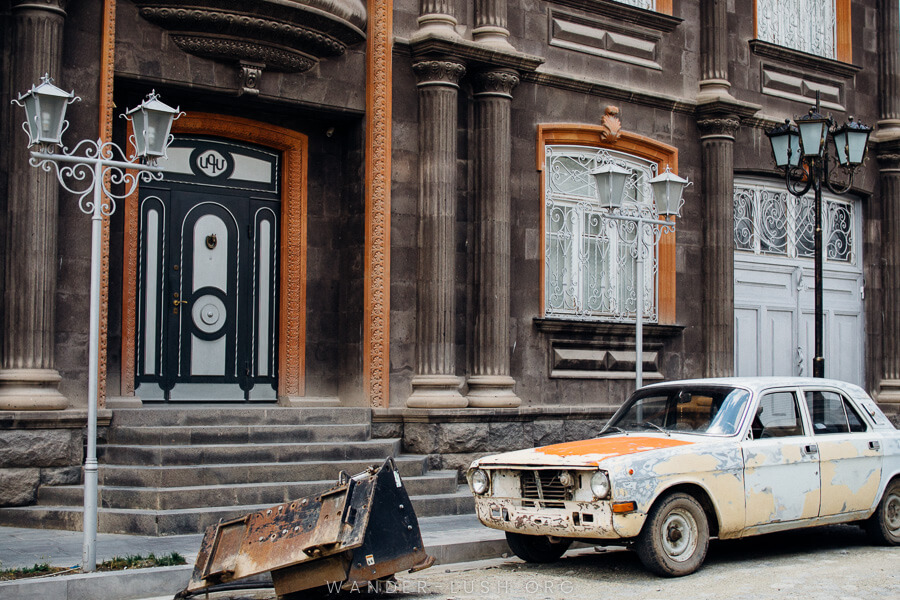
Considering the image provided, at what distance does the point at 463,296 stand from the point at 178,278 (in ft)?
11.7

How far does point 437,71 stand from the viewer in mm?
13930

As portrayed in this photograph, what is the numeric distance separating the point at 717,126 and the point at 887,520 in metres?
8.06

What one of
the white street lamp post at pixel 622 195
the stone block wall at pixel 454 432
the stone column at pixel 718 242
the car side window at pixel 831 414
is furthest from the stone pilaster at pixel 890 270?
the car side window at pixel 831 414

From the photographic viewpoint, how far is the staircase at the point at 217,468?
10.6 m

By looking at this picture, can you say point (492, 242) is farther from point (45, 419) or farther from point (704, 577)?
point (704, 577)

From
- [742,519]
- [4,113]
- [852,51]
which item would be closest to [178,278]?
[4,113]

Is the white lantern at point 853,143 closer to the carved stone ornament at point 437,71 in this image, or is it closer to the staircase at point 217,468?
the carved stone ornament at point 437,71

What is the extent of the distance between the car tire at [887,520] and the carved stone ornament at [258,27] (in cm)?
799

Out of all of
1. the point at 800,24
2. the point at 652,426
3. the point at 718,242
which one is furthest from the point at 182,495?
the point at 800,24

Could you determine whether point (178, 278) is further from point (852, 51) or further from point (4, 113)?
point (852, 51)

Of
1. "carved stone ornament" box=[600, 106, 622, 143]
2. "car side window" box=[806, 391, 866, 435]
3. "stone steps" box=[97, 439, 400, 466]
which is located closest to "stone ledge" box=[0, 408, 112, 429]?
"stone steps" box=[97, 439, 400, 466]

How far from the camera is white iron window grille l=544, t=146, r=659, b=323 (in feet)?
50.4

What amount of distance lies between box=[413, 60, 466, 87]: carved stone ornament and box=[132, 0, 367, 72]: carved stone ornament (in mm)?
1050

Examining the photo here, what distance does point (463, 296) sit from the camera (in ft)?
46.7
